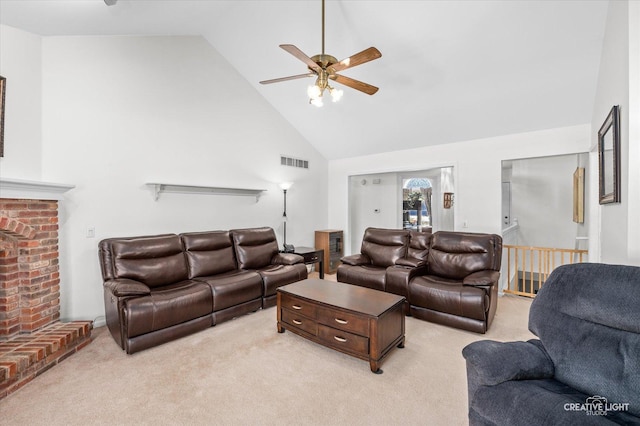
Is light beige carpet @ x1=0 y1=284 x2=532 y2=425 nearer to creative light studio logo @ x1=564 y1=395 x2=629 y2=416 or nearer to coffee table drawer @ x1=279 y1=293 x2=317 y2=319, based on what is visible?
coffee table drawer @ x1=279 y1=293 x2=317 y2=319

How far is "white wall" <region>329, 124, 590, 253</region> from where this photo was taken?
3.84 meters

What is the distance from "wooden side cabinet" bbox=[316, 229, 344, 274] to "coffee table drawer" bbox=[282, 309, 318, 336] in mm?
2844

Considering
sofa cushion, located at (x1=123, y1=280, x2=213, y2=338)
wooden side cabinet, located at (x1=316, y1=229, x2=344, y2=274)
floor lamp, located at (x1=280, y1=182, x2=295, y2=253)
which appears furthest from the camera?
wooden side cabinet, located at (x1=316, y1=229, x2=344, y2=274)

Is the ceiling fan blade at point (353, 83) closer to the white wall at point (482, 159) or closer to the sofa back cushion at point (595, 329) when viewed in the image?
the sofa back cushion at point (595, 329)

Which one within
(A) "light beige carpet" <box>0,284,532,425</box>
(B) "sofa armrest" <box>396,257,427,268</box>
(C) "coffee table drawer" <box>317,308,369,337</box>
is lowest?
(A) "light beige carpet" <box>0,284,532,425</box>

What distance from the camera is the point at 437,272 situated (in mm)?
3699

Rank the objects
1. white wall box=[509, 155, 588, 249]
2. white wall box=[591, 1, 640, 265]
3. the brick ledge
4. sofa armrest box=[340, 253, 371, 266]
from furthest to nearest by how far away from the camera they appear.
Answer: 1. white wall box=[509, 155, 588, 249]
2. sofa armrest box=[340, 253, 371, 266]
3. the brick ledge
4. white wall box=[591, 1, 640, 265]

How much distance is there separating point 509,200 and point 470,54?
4.47 meters

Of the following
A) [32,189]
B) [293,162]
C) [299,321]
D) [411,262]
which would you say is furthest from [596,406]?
[293,162]

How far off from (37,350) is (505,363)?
10.9 feet

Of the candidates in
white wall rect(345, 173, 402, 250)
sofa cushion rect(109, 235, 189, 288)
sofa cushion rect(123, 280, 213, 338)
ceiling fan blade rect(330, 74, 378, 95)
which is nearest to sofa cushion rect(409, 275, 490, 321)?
ceiling fan blade rect(330, 74, 378, 95)

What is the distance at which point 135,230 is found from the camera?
11.7ft

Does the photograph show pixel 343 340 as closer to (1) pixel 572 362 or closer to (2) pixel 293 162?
Answer: (1) pixel 572 362

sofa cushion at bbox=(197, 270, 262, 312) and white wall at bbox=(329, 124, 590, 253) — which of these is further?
white wall at bbox=(329, 124, 590, 253)
